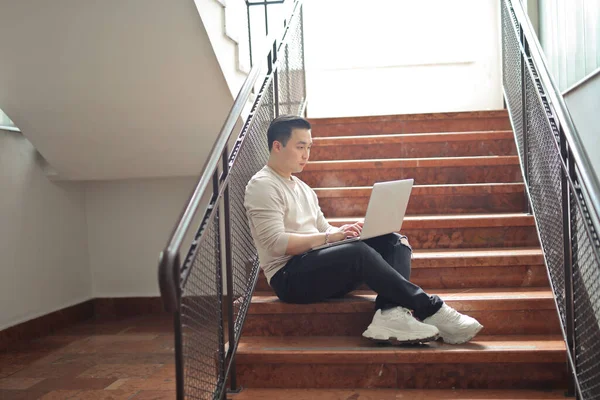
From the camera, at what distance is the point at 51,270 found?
4527 mm

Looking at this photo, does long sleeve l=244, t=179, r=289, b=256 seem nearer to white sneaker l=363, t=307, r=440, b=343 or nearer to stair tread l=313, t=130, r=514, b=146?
white sneaker l=363, t=307, r=440, b=343

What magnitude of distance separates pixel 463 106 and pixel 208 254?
4436 mm

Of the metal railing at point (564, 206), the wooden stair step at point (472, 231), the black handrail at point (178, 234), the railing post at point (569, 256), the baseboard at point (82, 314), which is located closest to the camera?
the black handrail at point (178, 234)

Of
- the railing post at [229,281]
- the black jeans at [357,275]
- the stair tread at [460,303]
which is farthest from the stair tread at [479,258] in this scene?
the railing post at [229,281]

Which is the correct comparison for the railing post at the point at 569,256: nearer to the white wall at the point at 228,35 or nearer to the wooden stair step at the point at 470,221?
the wooden stair step at the point at 470,221

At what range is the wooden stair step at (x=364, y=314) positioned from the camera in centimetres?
261

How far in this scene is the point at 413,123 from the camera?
171 inches

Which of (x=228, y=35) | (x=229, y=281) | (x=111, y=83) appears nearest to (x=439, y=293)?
(x=229, y=281)

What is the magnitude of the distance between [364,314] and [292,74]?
197 cm

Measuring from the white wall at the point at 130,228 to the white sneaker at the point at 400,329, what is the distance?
286cm

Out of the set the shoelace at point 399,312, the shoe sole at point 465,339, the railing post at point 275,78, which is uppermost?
the railing post at point 275,78

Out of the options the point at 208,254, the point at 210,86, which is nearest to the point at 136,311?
the point at 210,86

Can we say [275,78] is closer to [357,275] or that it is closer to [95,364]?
[357,275]

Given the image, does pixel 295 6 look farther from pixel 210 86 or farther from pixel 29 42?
pixel 29 42
